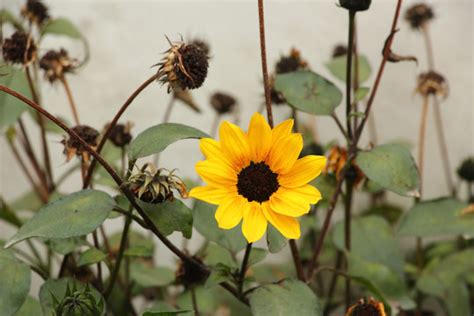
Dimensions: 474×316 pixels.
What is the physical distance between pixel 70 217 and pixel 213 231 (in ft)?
0.52

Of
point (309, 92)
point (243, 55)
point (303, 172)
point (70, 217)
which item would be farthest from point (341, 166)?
point (243, 55)

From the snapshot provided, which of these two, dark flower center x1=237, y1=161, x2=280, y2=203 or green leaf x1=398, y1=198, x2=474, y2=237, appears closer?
dark flower center x1=237, y1=161, x2=280, y2=203

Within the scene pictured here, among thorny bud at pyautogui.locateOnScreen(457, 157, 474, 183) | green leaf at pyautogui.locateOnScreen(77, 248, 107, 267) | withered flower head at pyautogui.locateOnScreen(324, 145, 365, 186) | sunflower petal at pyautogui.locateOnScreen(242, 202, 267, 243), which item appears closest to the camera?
sunflower petal at pyautogui.locateOnScreen(242, 202, 267, 243)

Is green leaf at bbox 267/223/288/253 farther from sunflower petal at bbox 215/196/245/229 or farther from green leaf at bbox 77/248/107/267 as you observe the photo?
green leaf at bbox 77/248/107/267

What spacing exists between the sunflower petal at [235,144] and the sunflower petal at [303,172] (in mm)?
32

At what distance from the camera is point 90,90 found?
1.17m

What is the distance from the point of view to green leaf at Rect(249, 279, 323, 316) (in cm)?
56

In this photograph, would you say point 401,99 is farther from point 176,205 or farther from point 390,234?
point 176,205

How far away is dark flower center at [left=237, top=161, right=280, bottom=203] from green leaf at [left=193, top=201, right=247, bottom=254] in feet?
0.38

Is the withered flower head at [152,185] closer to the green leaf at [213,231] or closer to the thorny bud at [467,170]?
the green leaf at [213,231]

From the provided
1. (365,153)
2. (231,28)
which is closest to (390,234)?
(365,153)

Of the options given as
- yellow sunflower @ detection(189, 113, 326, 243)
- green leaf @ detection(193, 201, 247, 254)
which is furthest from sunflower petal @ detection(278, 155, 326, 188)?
green leaf @ detection(193, 201, 247, 254)

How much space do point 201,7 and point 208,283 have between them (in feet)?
2.15

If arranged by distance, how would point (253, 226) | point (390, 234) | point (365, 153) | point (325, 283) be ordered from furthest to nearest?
point (325, 283), point (390, 234), point (365, 153), point (253, 226)
